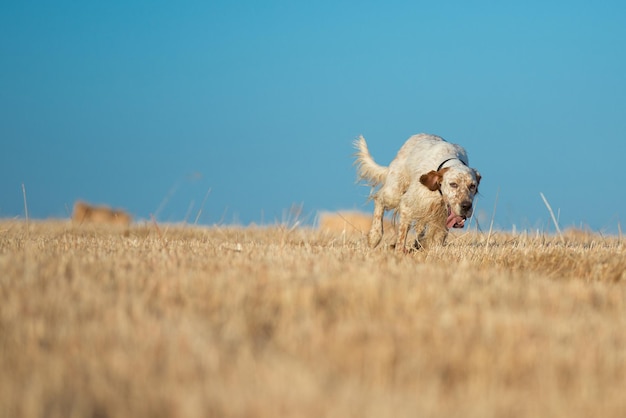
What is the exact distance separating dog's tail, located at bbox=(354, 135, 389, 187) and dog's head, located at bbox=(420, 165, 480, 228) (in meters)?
1.66

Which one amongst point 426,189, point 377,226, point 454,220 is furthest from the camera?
point 377,226

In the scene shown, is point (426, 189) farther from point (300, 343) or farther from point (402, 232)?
point (300, 343)

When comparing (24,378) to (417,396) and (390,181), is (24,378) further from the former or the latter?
(390,181)

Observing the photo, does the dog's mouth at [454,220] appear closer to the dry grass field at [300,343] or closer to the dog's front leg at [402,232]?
the dog's front leg at [402,232]

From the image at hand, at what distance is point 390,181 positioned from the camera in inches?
300

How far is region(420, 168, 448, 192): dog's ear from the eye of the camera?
21.2ft

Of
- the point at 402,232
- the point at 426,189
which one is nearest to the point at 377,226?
the point at 402,232

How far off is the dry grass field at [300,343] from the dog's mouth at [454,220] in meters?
2.51

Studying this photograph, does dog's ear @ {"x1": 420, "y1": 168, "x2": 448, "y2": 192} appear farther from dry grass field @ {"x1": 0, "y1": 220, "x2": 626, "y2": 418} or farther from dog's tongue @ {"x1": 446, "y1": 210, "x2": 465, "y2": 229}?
dry grass field @ {"x1": 0, "y1": 220, "x2": 626, "y2": 418}

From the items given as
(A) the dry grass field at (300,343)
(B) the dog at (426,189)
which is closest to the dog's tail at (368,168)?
(B) the dog at (426,189)

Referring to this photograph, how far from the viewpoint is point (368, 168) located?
848 cm

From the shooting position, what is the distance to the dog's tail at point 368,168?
27.2ft

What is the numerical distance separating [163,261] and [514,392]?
96.7 inches

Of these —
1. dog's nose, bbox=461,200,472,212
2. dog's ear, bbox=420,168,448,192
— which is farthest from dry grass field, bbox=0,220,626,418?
dog's ear, bbox=420,168,448,192
